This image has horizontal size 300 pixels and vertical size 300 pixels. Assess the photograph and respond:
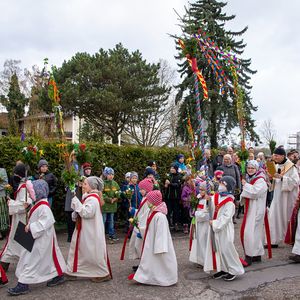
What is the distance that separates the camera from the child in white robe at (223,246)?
5838 mm

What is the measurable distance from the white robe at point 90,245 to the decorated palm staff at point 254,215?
8.67 feet

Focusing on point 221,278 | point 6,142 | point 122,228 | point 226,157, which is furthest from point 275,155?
point 6,142

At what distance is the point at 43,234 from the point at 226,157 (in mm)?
6437

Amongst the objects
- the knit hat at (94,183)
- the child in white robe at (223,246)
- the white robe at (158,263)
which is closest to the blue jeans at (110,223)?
the knit hat at (94,183)

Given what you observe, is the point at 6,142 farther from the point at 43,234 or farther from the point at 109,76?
the point at 109,76

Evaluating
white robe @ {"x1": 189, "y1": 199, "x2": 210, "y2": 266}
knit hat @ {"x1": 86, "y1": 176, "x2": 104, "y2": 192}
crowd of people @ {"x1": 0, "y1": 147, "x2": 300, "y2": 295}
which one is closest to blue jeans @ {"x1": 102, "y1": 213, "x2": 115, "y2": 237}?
crowd of people @ {"x1": 0, "y1": 147, "x2": 300, "y2": 295}

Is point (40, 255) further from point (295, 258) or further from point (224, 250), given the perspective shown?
point (295, 258)

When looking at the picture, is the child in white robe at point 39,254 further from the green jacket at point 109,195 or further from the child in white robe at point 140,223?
the green jacket at point 109,195

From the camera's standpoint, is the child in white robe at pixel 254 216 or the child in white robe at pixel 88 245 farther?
the child in white robe at pixel 254 216

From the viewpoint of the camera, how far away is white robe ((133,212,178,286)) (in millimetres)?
5598

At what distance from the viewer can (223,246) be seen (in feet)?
19.3

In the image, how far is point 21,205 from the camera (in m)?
6.31

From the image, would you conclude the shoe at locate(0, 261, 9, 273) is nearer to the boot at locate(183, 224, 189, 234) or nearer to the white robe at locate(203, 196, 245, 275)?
the white robe at locate(203, 196, 245, 275)

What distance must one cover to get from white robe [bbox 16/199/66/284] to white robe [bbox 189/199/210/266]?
2309mm
